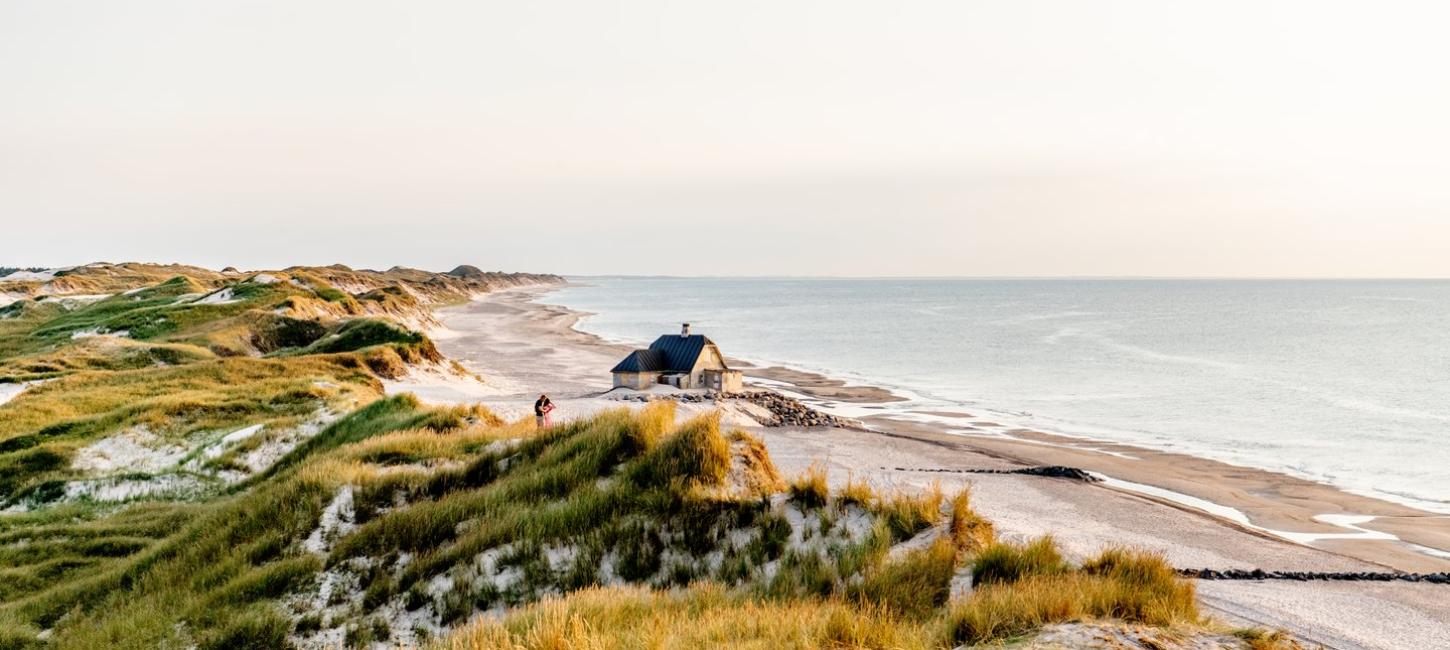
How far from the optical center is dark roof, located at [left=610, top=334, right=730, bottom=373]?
4269 cm

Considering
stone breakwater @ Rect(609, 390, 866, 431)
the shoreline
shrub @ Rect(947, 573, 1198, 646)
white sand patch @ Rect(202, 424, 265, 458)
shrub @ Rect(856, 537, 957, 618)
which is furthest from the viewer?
stone breakwater @ Rect(609, 390, 866, 431)

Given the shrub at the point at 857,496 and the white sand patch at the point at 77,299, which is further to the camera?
the white sand patch at the point at 77,299

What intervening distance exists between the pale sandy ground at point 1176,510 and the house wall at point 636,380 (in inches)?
58.9

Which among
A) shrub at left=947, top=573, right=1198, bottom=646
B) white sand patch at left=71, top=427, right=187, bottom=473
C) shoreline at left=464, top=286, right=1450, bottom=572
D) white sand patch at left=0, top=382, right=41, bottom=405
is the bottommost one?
shoreline at left=464, top=286, right=1450, bottom=572

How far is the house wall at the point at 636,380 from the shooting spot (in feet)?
138

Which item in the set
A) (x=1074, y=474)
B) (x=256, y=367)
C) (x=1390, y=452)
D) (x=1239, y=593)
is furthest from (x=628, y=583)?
(x=1390, y=452)

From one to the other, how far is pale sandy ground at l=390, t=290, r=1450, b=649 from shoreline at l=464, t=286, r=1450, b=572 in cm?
9

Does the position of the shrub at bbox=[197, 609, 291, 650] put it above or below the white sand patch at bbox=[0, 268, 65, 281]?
below

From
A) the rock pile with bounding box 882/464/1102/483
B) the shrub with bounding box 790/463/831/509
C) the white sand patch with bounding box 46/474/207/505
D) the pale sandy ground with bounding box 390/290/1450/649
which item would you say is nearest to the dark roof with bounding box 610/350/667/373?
the pale sandy ground with bounding box 390/290/1450/649

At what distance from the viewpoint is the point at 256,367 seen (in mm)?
33500

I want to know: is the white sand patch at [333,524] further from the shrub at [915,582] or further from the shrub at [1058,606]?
the shrub at [1058,606]

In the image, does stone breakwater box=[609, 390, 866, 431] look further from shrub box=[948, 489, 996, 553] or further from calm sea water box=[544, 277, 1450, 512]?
shrub box=[948, 489, 996, 553]

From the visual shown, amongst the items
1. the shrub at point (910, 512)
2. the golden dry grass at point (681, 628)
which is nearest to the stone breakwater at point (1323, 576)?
the shrub at point (910, 512)

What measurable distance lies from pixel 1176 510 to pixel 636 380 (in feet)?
Result: 84.4
